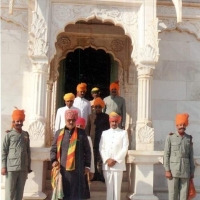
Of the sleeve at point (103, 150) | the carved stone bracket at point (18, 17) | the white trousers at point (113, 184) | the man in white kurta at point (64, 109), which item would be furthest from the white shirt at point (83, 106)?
the carved stone bracket at point (18, 17)

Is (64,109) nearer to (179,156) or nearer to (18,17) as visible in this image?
(179,156)

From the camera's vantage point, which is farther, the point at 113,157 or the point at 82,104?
the point at 82,104

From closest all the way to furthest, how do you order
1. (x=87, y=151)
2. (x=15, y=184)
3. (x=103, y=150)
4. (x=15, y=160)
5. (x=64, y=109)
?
(x=87, y=151)
(x=15, y=160)
(x=15, y=184)
(x=103, y=150)
(x=64, y=109)

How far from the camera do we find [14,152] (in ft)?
21.9

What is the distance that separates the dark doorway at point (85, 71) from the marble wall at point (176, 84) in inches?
64.9

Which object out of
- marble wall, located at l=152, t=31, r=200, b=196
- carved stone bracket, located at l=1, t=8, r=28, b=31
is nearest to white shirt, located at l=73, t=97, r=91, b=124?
marble wall, located at l=152, t=31, r=200, b=196

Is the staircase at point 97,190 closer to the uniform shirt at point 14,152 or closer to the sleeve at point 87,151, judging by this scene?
the uniform shirt at point 14,152

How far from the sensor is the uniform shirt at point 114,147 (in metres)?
6.96

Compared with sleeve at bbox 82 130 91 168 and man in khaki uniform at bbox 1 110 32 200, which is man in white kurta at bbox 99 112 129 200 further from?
man in khaki uniform at bbox 1 110 32 200

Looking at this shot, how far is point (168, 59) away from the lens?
29.9 feet

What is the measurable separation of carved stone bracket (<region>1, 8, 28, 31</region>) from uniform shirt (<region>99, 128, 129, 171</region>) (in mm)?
3304

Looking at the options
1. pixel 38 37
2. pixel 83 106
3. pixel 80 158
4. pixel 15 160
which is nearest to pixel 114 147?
pixel 80 158

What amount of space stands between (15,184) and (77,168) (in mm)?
1379

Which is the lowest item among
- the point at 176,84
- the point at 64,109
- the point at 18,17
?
the point at 64,109
